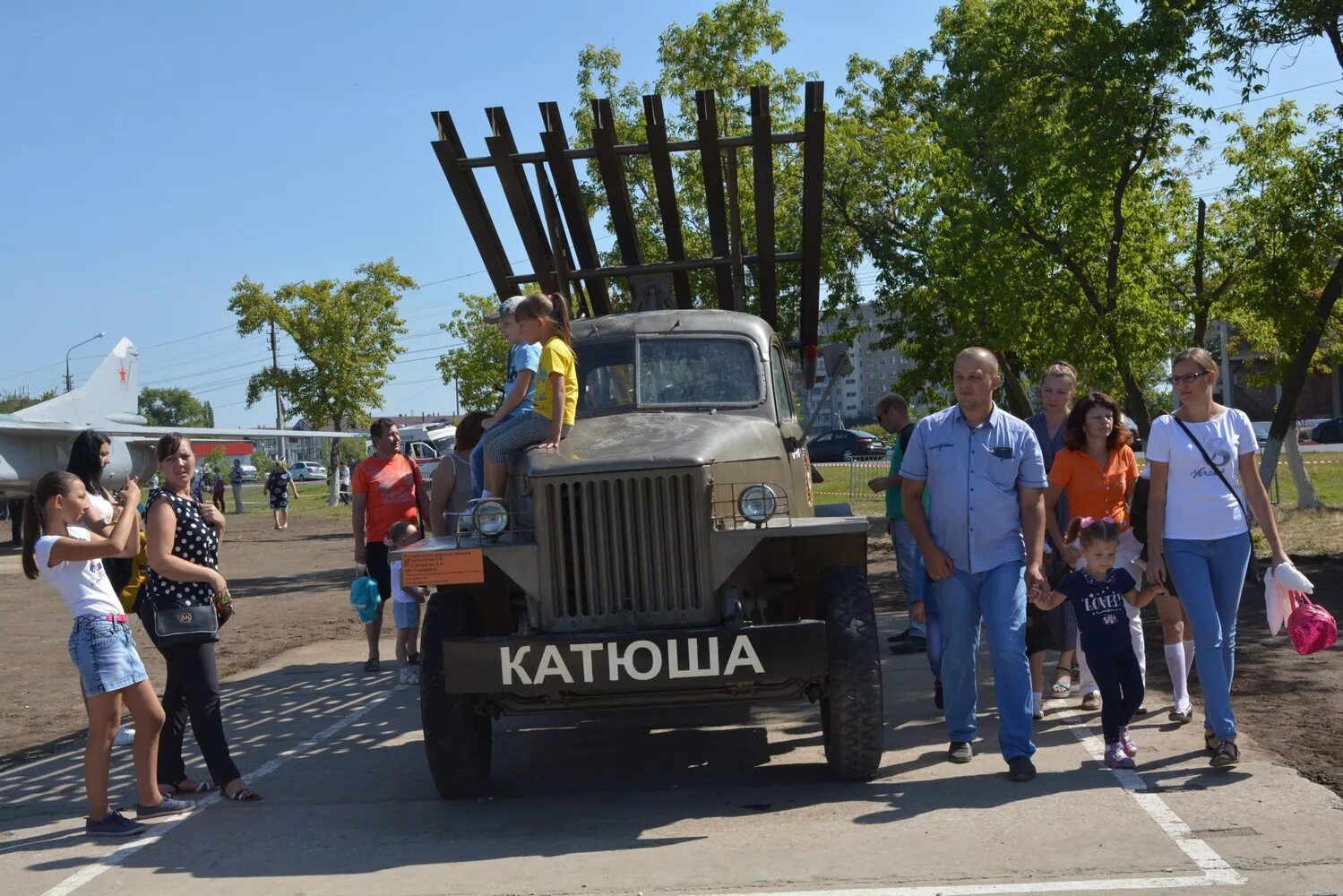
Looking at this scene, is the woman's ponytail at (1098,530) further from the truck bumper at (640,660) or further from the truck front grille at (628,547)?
the truck front grille at (628,547)

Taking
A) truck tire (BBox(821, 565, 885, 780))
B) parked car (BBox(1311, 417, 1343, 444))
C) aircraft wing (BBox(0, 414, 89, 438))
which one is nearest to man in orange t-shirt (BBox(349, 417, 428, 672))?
truck tire (BBox(821, 565, 885, 780))

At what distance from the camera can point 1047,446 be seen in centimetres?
802

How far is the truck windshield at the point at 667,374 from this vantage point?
25.5 ft

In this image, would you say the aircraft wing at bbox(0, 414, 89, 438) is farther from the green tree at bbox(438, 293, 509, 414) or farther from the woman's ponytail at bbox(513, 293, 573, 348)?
the woman's ponytail at bbox(513, 293, 573, 348)

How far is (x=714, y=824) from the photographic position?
19.5 feet

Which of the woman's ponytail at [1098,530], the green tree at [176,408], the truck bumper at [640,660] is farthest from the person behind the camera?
the green tree at [176,408]

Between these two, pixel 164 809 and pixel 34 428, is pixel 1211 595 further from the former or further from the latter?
pixel 34 428

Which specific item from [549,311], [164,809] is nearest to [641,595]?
[549,311]

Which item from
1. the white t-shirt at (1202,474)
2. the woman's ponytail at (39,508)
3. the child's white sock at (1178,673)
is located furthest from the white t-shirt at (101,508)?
the child's white sock at (1178,673)

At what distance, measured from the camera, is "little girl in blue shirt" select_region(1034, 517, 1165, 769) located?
6.46m

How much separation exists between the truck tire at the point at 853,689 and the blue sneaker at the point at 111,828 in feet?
10.4

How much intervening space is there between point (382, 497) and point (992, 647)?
17.0ft

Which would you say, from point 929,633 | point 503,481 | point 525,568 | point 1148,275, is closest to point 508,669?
point 525,568

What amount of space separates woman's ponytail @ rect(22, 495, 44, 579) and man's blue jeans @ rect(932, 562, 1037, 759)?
424 centimetres
